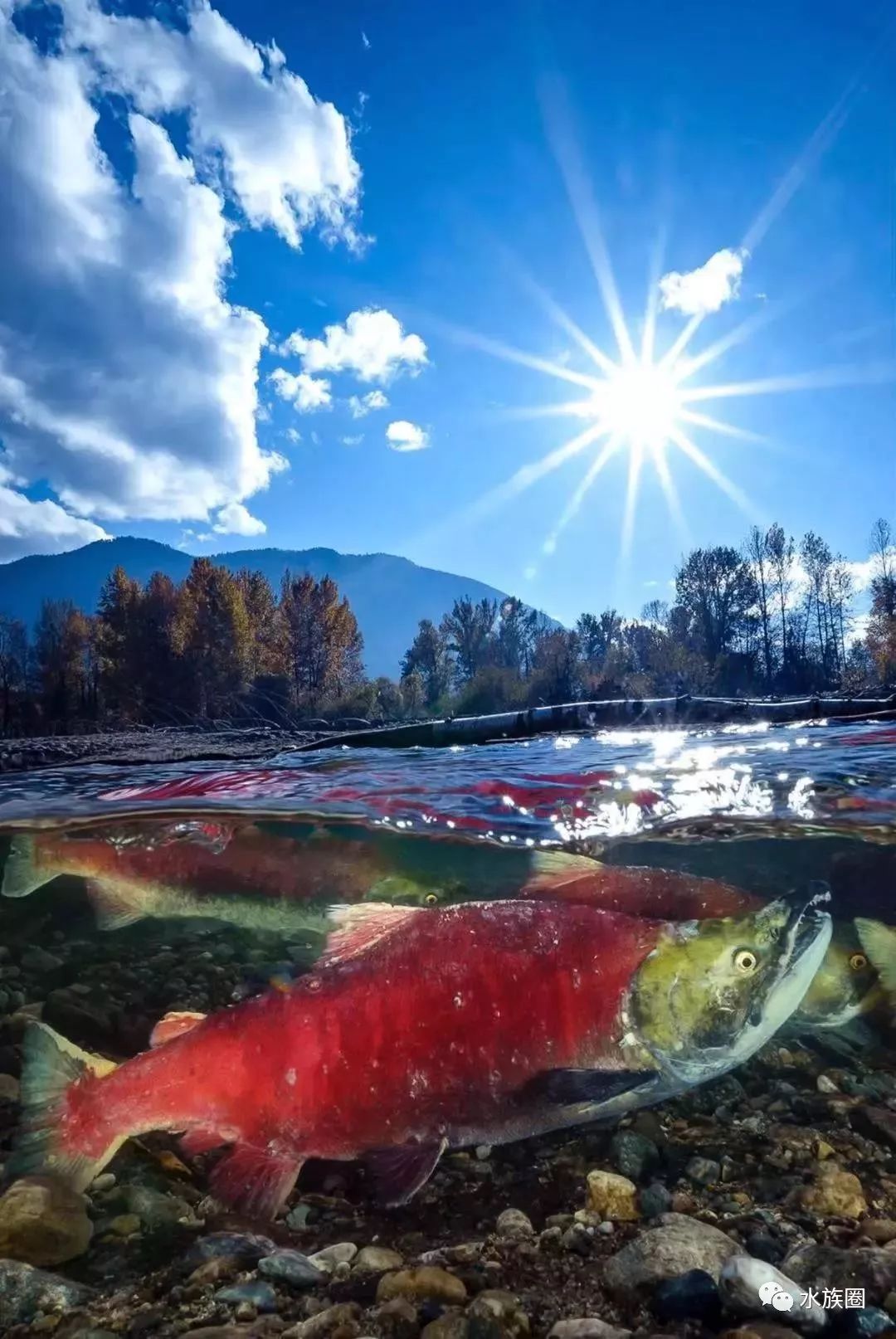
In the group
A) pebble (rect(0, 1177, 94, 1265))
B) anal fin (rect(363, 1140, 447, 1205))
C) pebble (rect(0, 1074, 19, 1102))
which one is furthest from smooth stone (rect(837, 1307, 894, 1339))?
pebble (rect(0, 1074, 19, 1102))

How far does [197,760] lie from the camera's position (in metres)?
9.78

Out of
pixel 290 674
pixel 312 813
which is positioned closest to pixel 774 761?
pixel 312 813

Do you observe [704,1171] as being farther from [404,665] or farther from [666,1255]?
[404,665]

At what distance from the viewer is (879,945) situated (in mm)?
3842

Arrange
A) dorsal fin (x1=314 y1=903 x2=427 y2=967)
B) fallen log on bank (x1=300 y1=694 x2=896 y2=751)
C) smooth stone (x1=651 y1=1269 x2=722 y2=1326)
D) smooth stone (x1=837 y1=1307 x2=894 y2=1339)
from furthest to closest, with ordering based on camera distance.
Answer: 1. fallen log on bank (x1=300 y1=694 x2=896 y2=751)
2. dorsal fin (x1=314 y1=903 x2=427 y2=967)
3. smooth stone (x1=651 y1=1269 x2=722 y2=1326)
4. smooth stone (x1=837 y1=1307 x2=894 y2=1339)

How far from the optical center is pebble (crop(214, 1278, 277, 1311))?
2164mm

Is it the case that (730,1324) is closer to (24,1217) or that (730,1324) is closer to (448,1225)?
(448,1225)

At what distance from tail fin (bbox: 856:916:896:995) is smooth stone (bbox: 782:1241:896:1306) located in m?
1.71

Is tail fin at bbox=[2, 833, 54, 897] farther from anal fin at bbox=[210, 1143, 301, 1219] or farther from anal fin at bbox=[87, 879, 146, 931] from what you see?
anal fin at bbox=[210, 1143, 301, 1219]

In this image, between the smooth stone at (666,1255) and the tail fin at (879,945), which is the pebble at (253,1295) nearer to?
the smooth stone at (666,1255)

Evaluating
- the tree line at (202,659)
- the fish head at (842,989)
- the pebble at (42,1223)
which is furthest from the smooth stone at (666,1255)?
the tree line at (202,659)

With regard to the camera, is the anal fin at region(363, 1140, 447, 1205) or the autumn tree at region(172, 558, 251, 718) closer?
the anal fin at region(363, 1140, 447, 1205)

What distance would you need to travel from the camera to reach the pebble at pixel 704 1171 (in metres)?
2.99

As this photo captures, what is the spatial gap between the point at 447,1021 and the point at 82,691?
73473mm
